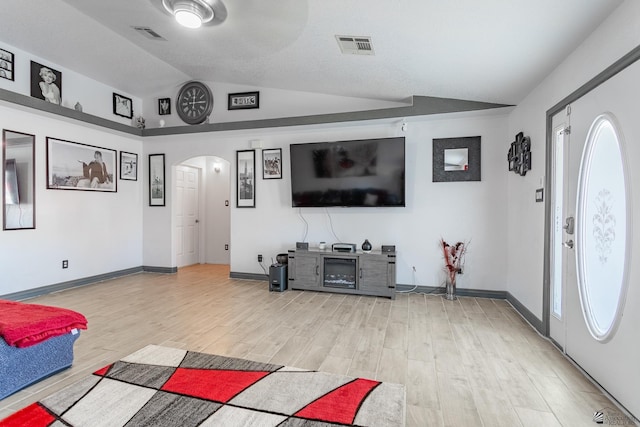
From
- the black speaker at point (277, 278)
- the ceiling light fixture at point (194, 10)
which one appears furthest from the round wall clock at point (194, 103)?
the black speaker at point (277, 278)

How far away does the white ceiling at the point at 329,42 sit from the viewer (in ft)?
7.59

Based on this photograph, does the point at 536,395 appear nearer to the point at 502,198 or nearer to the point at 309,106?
the point at 502,198

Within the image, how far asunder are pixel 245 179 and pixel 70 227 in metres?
2.65

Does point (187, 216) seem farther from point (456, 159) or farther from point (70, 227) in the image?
point (456, 159)

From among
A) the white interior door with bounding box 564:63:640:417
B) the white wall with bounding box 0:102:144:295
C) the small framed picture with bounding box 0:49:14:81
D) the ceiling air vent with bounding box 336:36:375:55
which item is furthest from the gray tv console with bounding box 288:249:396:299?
the small framed picture with bounding box 0:49:14:81

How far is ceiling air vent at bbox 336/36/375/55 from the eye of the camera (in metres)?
2.99

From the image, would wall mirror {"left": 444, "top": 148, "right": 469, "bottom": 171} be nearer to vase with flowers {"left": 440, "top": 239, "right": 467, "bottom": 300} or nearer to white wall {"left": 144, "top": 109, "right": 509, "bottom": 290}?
white wall {"left": 144, "top": 109, "right": 509, "bottom": 290}

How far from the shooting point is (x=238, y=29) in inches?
130

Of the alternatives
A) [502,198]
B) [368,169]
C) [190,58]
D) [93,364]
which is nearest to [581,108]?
[502,198]

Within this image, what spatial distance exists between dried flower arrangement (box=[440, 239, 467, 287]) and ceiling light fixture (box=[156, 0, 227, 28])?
3807mm

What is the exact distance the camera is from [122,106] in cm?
554

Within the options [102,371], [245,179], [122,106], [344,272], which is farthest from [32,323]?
[122,106]

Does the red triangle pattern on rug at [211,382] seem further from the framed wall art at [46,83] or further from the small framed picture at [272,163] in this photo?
the framed wall art at [46,83]

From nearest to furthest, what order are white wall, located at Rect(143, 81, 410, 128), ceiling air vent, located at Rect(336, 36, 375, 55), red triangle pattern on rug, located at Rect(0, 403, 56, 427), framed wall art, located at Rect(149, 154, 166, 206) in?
red triangle pattern on rug, located at Rect(0, 403, 56, 427)
ceiling air vent, located at Rect(336, 36, 375, 55)
white wall, located at Rect(143, 81, 410, 128)
framed wall art, located at Rect(149, 154, 166, 206)
